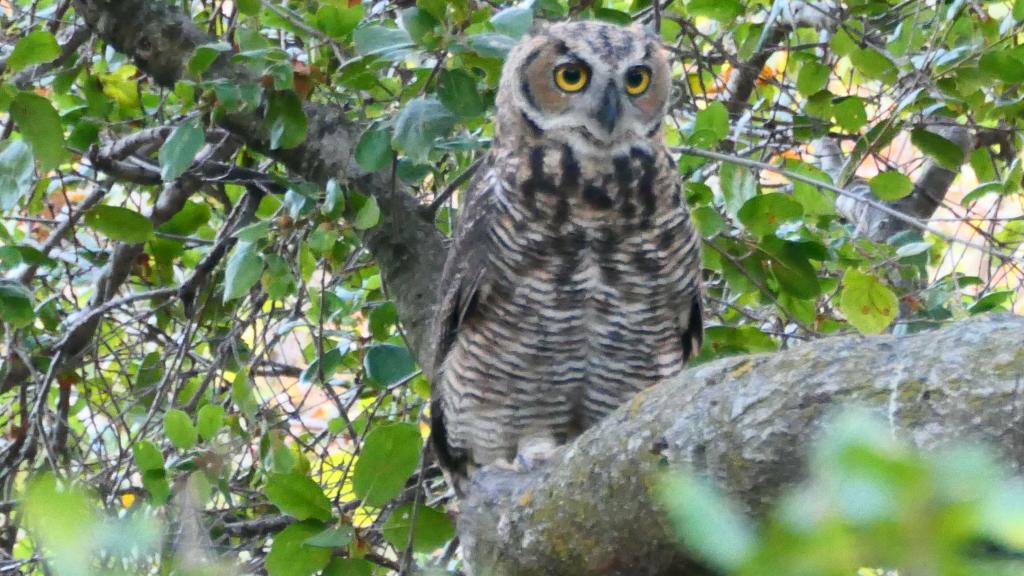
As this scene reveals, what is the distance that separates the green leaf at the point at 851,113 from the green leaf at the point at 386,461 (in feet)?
4.46

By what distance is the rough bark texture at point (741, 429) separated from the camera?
1.08 meters

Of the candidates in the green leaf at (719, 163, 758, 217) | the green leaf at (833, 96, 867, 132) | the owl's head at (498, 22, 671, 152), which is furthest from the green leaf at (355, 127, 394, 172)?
the green leaf at (833, 96, 867, 132)

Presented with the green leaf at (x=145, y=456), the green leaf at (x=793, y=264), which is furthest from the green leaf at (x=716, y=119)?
the green leaf at (x=145, y=456)

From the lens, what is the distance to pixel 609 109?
263 cm

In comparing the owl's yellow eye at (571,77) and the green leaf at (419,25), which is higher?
the green leaf at (419,25)

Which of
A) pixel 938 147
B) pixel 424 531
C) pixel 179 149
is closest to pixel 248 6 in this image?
pixel 179 149

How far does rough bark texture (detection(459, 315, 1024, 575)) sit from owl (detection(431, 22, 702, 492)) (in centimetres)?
87

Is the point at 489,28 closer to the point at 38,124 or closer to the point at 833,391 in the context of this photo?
the point at 38,124

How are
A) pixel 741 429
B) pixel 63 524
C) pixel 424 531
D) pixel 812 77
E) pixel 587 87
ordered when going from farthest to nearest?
pixel 812 77
pixel 587 87
pixel 424 531
pixel 741 429
pixel 63 524

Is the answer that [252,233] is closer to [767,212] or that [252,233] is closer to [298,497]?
[298,497]

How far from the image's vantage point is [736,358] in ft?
4.56

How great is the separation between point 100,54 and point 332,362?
4.07 ft

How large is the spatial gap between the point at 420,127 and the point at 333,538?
2.67 feet

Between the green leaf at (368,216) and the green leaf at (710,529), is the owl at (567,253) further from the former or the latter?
the green leaf at (710,529)
